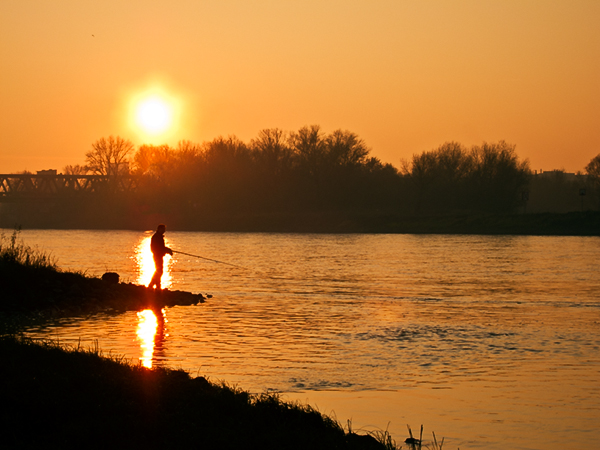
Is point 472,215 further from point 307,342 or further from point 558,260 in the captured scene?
point 307,342

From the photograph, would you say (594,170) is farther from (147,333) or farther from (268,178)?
(147,333)

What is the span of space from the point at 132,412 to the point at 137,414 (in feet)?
0.26

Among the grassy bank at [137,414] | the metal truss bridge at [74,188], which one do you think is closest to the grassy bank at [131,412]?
the grassy bank at [137,414]

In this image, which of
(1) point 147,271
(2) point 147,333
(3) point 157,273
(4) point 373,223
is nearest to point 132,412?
(2) point 147,333

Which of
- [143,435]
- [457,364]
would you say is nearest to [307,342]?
[457,364]

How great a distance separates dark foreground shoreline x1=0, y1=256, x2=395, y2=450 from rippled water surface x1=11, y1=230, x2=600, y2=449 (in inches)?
56.0

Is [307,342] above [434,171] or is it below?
below

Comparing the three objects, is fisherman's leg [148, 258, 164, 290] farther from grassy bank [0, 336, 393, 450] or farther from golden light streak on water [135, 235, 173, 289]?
grassy bank [0, 336, 393, 450]

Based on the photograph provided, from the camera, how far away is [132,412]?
828cm

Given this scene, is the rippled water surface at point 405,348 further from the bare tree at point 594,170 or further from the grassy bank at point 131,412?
the bare tree at point 594,170

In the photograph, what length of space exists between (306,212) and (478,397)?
9425 centimetres

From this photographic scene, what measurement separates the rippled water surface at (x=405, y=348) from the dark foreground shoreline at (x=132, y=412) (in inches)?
56.0

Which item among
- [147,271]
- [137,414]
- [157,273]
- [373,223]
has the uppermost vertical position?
[373,223]

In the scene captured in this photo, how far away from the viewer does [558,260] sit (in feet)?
148
